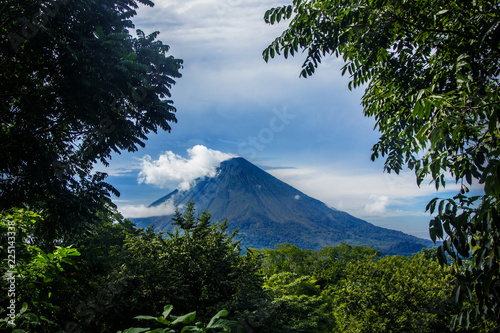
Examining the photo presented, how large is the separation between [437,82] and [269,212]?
7268 inches

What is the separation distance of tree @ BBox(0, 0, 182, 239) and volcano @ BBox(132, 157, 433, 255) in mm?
152360

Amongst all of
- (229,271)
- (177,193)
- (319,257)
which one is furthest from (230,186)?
(229,271)

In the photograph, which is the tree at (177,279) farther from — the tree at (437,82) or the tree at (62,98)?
the tree at (437,82)

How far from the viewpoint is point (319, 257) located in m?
30.6

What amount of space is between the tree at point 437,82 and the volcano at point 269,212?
157969 millimetres

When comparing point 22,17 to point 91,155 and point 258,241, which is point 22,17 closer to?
point 91,155

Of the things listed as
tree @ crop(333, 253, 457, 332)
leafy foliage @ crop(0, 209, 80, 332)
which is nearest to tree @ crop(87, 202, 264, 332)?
tree @ crop(333, 253, 457, 332)

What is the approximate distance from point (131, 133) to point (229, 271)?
616 centimetres

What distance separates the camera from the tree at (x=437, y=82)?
1.83m

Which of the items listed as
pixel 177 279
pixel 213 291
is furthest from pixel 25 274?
pixel 213 291

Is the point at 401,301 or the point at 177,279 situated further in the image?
the point at 401,301

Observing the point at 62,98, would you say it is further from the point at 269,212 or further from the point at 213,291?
the point at 269,212

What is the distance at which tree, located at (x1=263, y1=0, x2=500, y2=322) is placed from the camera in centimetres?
183

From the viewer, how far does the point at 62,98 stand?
773cm
